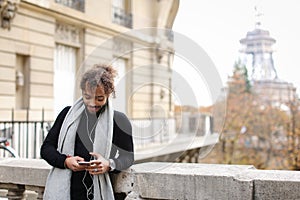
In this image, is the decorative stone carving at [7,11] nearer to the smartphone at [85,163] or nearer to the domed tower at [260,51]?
the smartphone at [85,163]

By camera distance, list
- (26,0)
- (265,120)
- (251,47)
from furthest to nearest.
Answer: (251,47)
(265,120)
(26,0)

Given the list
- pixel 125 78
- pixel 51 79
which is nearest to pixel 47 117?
pixel 51 79

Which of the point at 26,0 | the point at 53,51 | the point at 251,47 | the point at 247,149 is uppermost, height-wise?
the point at 251,47

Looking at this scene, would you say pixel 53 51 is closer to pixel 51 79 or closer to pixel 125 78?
pixel 51 79

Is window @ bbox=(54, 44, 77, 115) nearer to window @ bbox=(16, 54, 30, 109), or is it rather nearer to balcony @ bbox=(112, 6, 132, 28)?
window @ bbox=(16, 54, 30, 109)

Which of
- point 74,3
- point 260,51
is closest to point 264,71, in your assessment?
point 260,51

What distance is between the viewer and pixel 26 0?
47.8ft

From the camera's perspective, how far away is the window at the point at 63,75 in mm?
16703

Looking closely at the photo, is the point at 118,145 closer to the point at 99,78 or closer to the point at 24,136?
the point at 99,78

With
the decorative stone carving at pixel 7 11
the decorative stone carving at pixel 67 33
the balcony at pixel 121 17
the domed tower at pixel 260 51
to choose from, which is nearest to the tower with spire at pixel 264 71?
the domed tower at pixel 260 51

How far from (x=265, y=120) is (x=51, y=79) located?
52.0 feet

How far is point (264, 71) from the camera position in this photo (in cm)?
4097

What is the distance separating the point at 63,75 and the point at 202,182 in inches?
567

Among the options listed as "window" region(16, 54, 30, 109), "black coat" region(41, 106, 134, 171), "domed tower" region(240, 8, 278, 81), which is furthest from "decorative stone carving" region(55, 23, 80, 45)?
"domed tower" region(240, 8, 278, 81)
